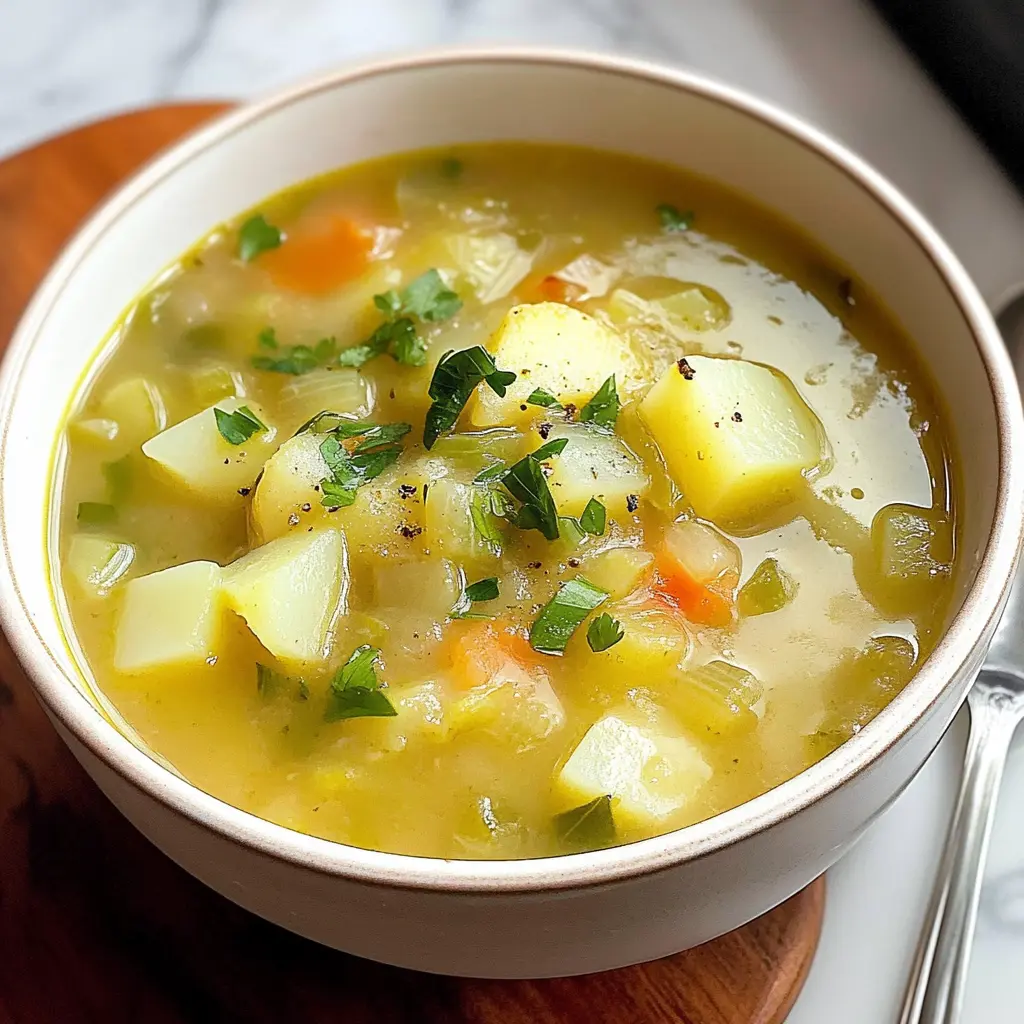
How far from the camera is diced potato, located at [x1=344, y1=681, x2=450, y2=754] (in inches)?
57.6

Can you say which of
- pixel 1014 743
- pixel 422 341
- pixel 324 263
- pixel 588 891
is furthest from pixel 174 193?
pixel 1014 743

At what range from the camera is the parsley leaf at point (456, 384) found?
1.66m

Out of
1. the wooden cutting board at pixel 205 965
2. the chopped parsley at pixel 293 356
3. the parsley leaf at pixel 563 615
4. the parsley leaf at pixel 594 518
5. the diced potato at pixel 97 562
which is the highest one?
the parsley leaf at pixel 594 518

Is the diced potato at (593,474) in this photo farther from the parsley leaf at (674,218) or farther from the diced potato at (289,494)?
the parsley leaf at (674,218)

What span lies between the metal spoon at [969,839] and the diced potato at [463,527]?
0.58m

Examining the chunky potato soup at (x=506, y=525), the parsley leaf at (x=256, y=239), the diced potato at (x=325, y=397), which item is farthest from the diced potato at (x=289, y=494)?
the parsley leaf at (x=256, y=239)

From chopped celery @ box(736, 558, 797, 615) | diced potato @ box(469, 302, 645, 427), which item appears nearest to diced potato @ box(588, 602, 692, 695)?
chopped celery @ box(736, 558, 797, 615)

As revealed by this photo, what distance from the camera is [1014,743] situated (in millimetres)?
1737

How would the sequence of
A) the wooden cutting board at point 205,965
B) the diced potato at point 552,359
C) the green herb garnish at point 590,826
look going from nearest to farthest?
the green herb garnish at point 590,826 → the wooden cutting board at point 205,965 → the diced potato at point 552,359

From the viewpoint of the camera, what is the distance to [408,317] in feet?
6.08

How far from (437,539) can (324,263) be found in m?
0.61

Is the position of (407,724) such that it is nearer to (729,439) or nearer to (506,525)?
(506,525)

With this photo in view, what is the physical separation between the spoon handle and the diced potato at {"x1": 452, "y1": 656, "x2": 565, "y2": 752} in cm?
52

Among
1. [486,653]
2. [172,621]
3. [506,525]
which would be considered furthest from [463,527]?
[172,621]
